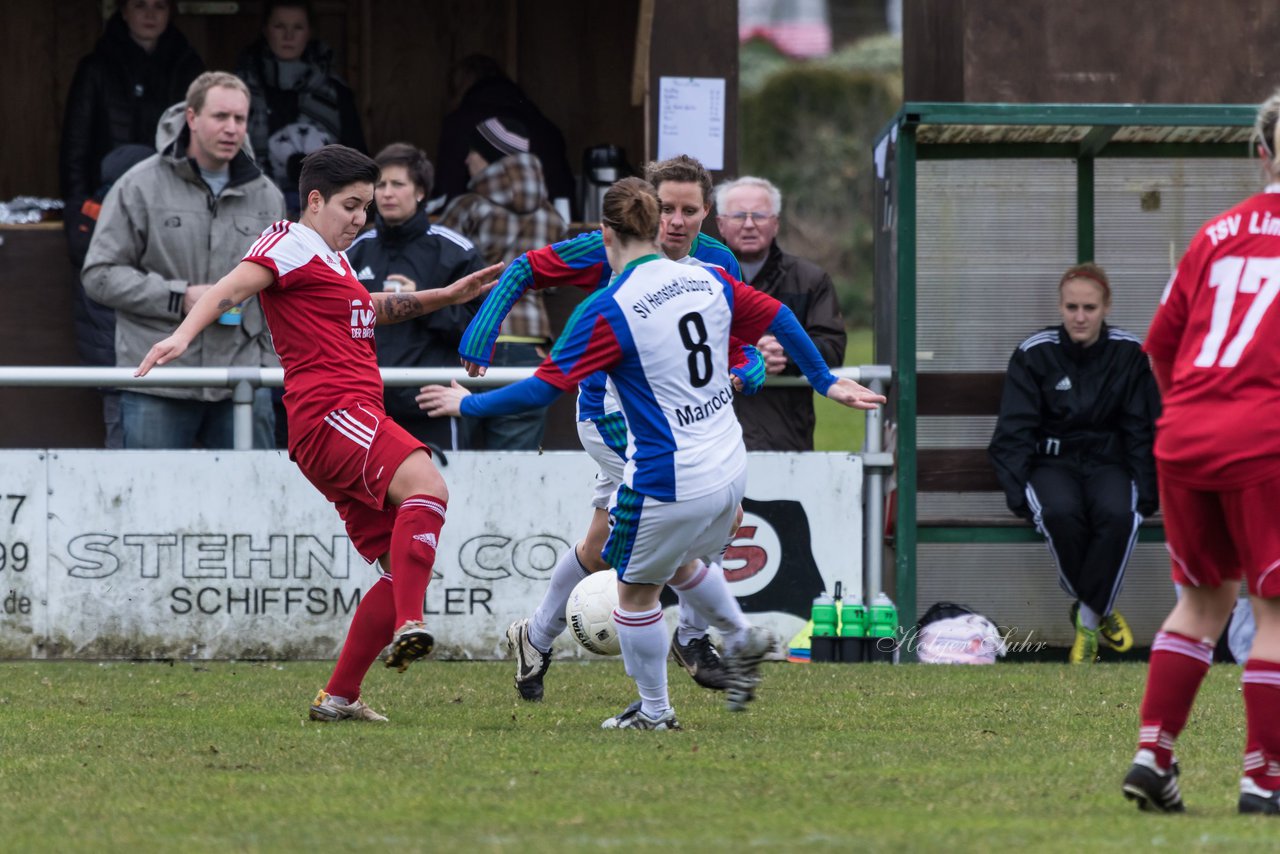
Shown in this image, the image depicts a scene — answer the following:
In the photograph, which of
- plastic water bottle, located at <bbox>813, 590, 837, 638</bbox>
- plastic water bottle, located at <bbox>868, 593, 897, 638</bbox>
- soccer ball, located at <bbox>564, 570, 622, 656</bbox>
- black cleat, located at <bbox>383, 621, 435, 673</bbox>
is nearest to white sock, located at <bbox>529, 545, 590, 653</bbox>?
soccer ball, located at <bbox>564, 570, 622, 656</bbox>

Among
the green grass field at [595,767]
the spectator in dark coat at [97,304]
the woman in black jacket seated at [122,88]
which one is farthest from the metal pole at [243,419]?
the woman in black jacket seated at [122,88]

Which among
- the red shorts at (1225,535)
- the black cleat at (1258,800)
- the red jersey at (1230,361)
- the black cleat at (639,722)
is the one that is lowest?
the black cleat at (639,722)

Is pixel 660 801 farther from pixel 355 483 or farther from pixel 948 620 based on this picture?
pixel 948 620

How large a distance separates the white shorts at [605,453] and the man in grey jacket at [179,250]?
268 centimetres

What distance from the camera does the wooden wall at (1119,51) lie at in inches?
450

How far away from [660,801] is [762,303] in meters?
2.19

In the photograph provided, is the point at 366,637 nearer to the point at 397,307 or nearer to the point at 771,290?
the point at 397,307

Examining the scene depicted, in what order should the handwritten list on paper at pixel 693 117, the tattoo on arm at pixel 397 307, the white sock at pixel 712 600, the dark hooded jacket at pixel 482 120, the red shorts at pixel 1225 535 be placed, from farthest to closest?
the handwritten list on paper at pixel 693 117, the dark hooded jacket at pixel 482 120, the tattoo on arm at pixel 397 307, the white sock at pixel 712 600, the red shorts at pixel 1225 535

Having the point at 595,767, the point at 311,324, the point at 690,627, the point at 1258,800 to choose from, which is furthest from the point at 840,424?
the point at 1258,800

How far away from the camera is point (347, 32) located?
13078 mm

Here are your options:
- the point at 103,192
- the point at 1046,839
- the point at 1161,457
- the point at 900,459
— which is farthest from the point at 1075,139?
the point at 1046,839

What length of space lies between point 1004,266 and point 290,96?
4.00 meters

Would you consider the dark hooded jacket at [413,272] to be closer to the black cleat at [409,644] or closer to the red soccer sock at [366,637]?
the red soccer sock at [366,637]

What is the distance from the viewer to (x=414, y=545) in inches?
268
